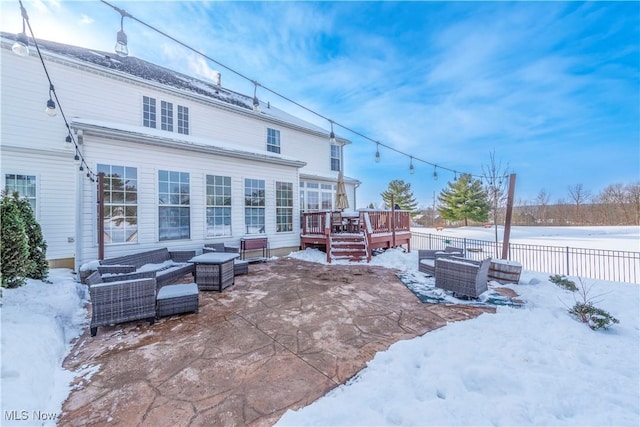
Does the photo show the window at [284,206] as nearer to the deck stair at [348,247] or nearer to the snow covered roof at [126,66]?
the deck stair at [348,247]

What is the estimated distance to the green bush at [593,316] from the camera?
3.57m

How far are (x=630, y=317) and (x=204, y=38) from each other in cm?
1087

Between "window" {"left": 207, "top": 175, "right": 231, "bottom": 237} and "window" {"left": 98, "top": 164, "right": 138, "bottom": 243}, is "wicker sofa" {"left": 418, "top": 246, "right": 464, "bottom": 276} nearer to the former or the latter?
"window" {"left": 207, "top": 175, "right": 231, "bottom": 237}

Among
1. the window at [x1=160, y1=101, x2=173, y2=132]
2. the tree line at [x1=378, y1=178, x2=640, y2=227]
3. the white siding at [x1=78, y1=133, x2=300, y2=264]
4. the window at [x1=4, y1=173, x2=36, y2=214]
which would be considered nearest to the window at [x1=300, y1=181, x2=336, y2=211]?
the white siding at [x1=78, y1=133, x2=300, y2=264]

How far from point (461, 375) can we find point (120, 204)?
8.44 meters

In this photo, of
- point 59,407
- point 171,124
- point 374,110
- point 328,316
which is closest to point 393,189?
point 374,110

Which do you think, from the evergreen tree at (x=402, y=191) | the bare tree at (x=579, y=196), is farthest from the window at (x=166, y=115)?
the bare tree at (x=579, y=196)

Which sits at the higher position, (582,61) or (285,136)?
(582,61)

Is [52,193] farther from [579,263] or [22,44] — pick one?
[579,263]

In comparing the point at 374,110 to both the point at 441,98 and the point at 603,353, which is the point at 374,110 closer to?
the point at 441,98

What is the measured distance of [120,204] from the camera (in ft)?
22.3

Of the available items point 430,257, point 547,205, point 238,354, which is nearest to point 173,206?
point 238,354

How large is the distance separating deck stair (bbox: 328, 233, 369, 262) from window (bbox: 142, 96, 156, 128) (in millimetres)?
7761

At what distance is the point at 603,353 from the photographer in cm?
289
